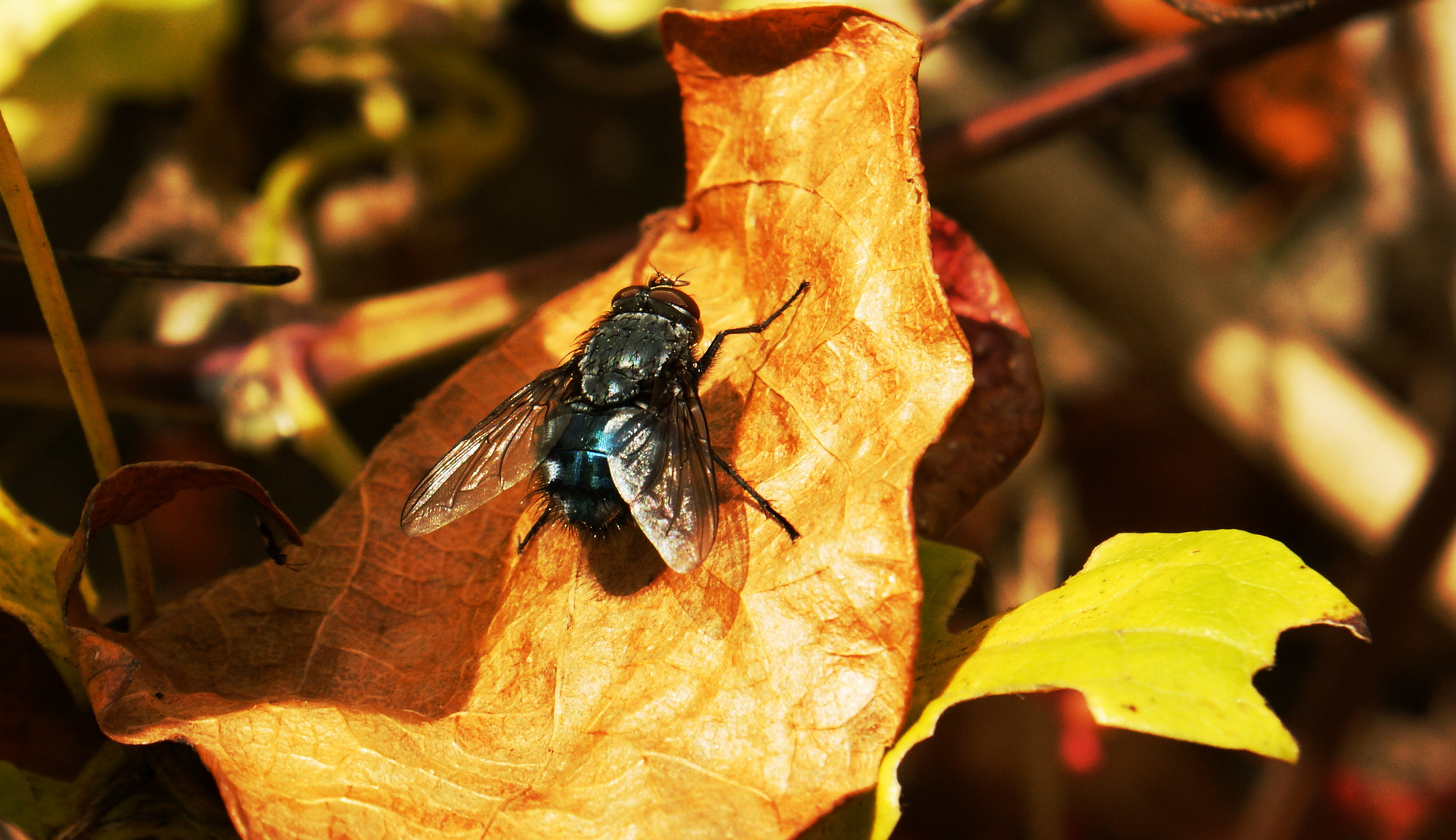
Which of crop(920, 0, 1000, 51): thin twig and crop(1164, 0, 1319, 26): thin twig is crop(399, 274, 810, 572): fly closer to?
crop(920, 0, 1000, 51): thin twig

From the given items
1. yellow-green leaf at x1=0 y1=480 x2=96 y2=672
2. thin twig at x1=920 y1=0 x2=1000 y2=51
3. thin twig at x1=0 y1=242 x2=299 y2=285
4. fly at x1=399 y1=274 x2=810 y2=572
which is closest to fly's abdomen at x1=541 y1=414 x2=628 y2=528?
fly at x1=399 y1=274 x2=810 y2=572

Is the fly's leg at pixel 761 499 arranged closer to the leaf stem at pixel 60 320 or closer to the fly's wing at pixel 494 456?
the fly's wing at pixel 494 456

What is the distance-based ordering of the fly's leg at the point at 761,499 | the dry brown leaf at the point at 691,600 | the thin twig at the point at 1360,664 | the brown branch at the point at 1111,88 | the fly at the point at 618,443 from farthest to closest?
1. the thin twig at the point at 1360,664
2. the brown branch at the point at 1111,88
3. the fly at the point at 618,443
4. the fly's leg at the point at 761,499
5. the dry brown leaf at the point at 691,600

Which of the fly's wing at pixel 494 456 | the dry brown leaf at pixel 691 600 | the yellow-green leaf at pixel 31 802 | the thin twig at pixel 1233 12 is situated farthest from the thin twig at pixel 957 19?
the yellow-green leaf at pixel 31 802

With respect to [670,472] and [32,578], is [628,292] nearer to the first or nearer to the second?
[670,472]

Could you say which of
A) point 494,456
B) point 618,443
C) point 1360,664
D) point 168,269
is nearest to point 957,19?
point 618,443

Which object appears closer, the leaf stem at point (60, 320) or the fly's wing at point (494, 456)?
the leaf stem at point (60, 320)
